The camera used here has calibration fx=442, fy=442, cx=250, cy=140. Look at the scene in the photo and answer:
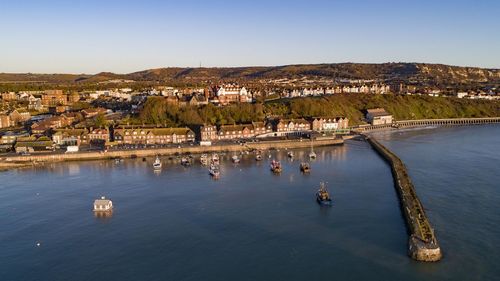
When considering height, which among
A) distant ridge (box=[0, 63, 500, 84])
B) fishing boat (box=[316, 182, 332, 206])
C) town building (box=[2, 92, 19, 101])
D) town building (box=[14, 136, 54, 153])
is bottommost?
fishing boat (box=[316, 182, 332, 206])

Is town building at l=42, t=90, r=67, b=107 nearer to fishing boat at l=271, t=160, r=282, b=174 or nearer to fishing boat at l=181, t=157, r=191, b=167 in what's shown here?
fishing boat at l=181, t=157, r=191, b=167

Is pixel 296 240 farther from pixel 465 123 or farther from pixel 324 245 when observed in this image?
pixel 465 123

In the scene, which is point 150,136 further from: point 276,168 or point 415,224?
point 415,224

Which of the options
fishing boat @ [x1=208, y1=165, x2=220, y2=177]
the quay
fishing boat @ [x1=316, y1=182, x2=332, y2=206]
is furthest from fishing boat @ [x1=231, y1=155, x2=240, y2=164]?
the quay

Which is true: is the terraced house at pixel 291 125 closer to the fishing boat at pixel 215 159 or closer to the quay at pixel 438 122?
the fishing boat at pixel 215 159

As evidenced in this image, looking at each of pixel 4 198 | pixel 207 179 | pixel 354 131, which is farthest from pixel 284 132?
pixel 4 198

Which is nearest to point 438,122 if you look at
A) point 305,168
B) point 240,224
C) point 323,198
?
point 305,168

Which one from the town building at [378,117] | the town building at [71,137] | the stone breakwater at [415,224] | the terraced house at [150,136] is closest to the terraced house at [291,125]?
the terraced house at [150,136]
